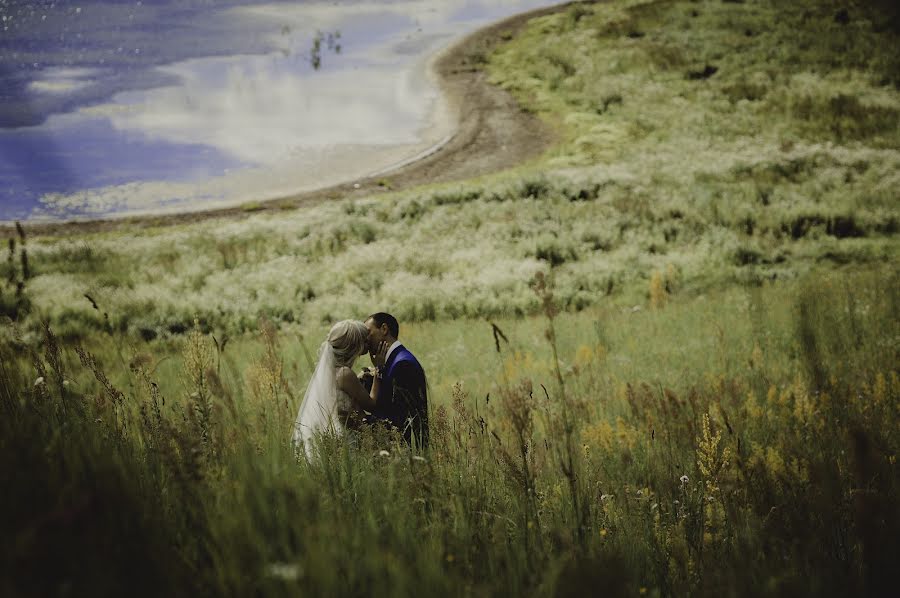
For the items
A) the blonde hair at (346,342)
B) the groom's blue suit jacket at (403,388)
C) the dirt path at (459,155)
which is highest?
the dirt path at (459,155)

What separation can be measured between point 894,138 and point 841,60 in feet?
41.0

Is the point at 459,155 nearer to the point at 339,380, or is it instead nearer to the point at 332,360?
the point at 332,360

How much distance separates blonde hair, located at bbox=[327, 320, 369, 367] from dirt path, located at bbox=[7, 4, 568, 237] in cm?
1843

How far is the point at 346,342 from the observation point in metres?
5.58

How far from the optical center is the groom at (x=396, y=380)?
494 centimetres

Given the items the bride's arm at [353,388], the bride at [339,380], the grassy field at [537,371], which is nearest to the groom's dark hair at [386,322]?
the bride at [339,380]

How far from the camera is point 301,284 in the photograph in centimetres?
1427

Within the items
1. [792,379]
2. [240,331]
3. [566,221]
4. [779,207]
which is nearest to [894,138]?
[779,207]

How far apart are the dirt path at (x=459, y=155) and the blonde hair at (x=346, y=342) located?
18.4 m

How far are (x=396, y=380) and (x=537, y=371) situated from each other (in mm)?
2949

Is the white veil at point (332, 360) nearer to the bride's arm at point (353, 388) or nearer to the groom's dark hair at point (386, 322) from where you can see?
the bride's arm at point (353, 388)

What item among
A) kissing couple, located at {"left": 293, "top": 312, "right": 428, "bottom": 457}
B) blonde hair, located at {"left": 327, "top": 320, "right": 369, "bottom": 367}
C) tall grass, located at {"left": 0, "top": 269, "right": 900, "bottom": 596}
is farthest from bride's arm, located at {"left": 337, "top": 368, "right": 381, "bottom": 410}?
tall grass, located at {"left": 0, "top": 269, "right": 900, "bottom": 596}

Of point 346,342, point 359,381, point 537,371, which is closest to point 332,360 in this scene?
point 346,342

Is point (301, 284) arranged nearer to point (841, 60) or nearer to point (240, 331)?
point (240, 331)
